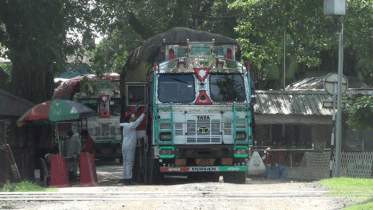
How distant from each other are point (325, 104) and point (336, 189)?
6516mm

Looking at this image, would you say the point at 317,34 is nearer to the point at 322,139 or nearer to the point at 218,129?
the point at 322,139

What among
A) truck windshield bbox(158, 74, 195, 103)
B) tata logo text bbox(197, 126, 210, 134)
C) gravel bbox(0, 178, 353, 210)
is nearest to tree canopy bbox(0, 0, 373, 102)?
truck windshield bbox(158, 74, 195, 103)

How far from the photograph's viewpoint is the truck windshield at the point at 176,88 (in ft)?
53.9

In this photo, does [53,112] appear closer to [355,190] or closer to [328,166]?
[328,166]

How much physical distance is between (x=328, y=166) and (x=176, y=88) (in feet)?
19.5

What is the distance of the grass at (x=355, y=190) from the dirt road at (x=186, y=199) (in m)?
0.23

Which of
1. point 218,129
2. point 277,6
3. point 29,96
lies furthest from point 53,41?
point 277,6

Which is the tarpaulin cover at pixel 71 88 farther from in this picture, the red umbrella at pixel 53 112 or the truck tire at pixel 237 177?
the truck tire at pixel 237 177

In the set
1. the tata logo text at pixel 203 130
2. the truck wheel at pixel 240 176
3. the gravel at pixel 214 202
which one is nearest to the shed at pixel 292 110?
the truck wheel at pixel 240 176

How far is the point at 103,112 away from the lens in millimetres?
30672

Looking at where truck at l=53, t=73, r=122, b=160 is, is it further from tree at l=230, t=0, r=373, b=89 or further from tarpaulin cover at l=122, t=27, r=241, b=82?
tarpaulin cover at l=122, t=27, r=241, b=82

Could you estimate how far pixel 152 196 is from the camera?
11727mm

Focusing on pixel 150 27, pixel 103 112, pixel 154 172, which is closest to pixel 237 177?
pixel 154 172

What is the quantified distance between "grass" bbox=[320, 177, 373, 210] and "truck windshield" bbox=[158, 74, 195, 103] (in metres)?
4.27
